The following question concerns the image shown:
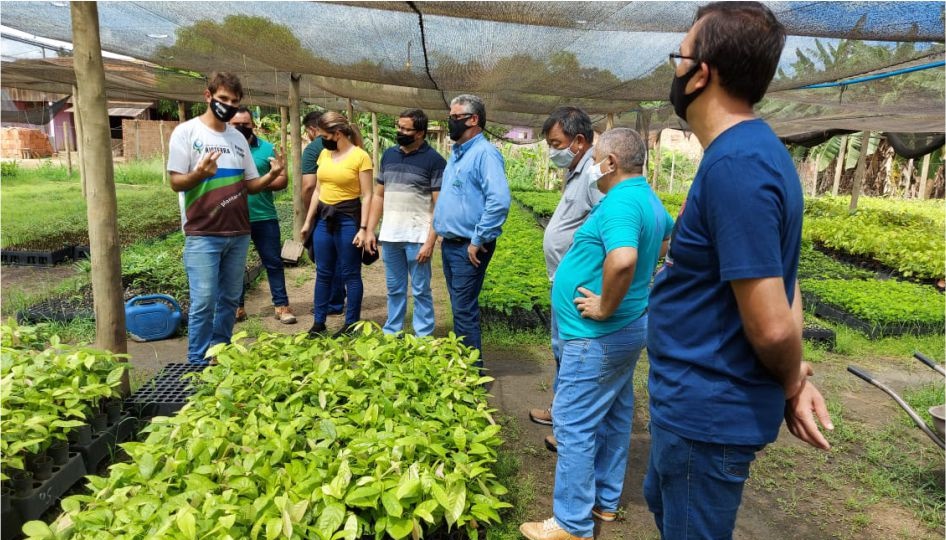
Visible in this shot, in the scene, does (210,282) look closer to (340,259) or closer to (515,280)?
(340,259)

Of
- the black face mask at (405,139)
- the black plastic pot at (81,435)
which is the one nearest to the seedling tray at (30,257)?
the black face mask at (405,139)

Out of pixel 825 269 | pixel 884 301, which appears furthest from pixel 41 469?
pixel 825 269

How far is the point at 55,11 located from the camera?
5359 mm

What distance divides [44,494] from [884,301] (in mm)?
7318

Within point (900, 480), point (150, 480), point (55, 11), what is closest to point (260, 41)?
point (55, 11)

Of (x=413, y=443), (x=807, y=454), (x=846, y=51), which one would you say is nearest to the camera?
(x=413, y=443)

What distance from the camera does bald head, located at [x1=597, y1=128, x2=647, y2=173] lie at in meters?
2.45

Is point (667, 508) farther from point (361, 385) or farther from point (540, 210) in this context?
point (540, 210)

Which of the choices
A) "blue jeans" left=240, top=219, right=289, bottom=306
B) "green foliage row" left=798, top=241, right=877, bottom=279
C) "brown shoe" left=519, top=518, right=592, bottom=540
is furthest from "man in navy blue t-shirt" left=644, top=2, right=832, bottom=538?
"green foliage row" left=798, top=241, right=877, bottom=279

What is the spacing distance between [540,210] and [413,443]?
1118cm

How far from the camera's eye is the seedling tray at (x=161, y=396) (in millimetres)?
3275

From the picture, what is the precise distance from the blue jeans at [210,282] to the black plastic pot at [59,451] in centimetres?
121

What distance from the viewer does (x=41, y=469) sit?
2543mm

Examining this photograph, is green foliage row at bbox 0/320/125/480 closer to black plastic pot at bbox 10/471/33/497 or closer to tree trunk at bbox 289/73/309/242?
black plastic pot at bbox 10/471/33/497
